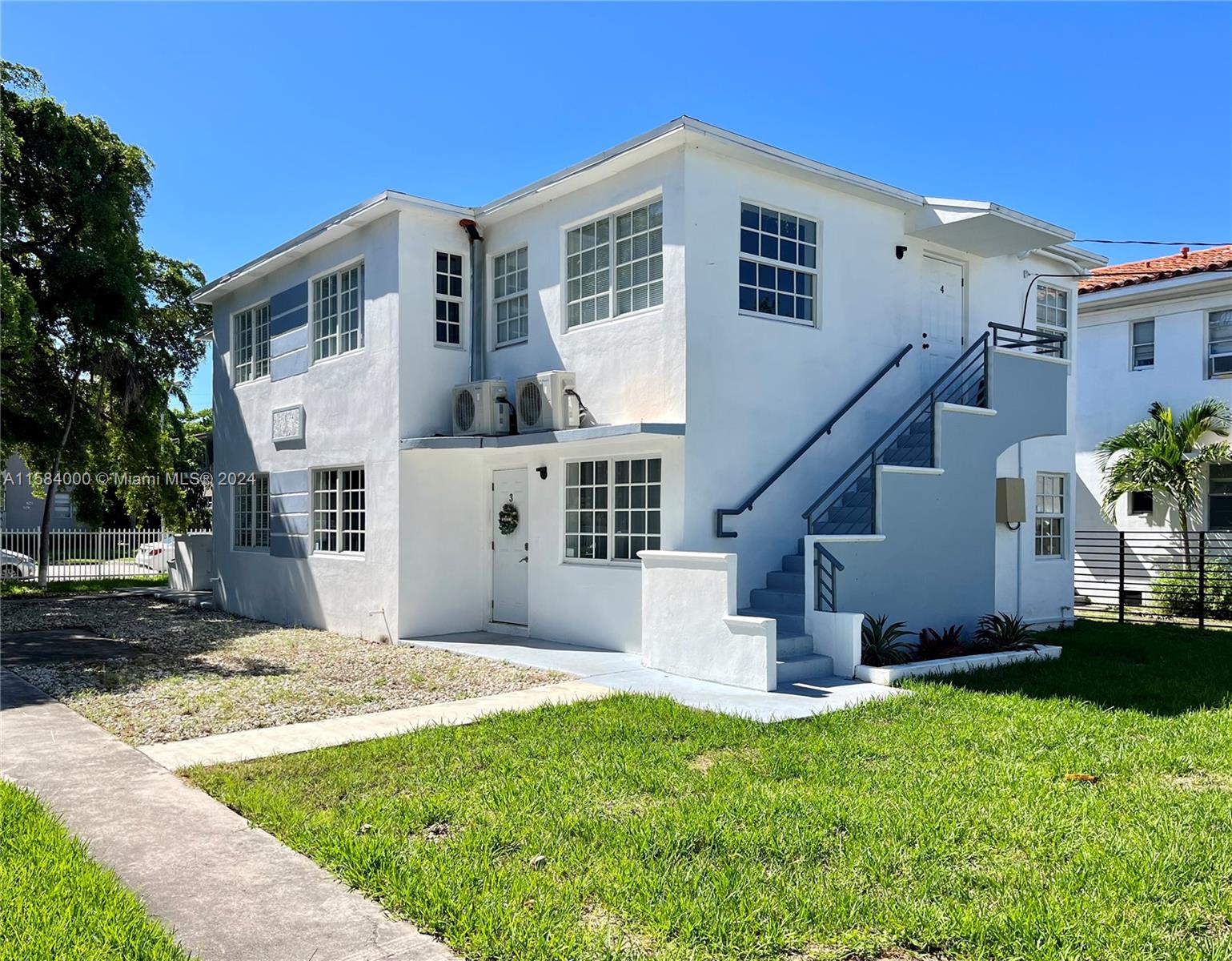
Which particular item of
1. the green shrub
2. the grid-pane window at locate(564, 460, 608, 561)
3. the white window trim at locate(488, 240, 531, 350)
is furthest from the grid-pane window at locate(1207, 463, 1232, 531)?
the white window trim at locate(488, 240, 531, 350)

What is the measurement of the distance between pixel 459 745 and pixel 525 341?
7334 mm

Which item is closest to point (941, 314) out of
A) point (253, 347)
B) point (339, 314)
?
point (339, 314)

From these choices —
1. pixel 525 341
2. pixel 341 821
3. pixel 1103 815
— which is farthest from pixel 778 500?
pixel 341 821

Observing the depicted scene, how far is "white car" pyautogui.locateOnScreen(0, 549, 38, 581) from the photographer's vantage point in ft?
85.5

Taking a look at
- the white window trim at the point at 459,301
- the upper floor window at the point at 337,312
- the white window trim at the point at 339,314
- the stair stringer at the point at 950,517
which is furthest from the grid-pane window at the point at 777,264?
the upper floor window at the point at 337,312

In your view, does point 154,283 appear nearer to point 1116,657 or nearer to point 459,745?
point 459,745

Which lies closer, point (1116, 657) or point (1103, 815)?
point (1103, 815)

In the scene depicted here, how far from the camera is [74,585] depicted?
23484 mm

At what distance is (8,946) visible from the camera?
3947 millimetres

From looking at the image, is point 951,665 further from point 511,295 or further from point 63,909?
point 63,909

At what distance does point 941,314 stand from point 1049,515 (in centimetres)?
391

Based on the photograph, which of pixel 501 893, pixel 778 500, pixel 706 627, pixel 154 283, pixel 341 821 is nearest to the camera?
pixel 501 893

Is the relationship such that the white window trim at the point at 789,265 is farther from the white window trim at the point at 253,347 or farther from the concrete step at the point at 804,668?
the white window trim at the point at 253,347

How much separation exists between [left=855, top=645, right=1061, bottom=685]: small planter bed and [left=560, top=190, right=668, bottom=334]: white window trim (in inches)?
185
